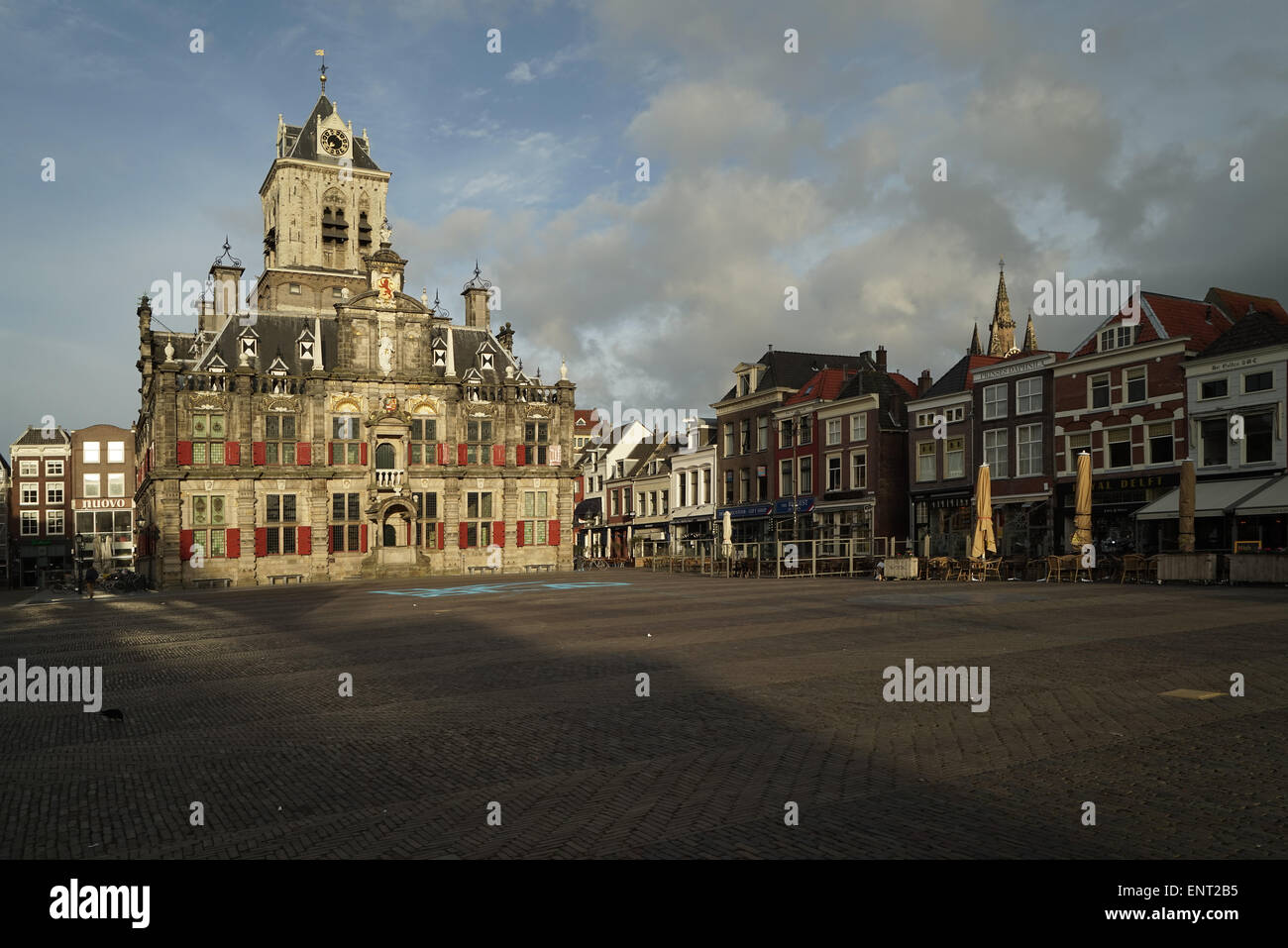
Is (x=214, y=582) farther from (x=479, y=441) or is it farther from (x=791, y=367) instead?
(x=791, y=367)

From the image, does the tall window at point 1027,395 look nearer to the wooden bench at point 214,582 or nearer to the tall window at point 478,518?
the tall window at point 478,518

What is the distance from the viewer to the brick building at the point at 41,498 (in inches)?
3319

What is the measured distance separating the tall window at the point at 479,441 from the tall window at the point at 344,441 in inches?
269

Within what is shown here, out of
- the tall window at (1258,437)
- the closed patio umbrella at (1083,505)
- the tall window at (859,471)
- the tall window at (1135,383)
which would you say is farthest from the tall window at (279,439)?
the tall window at (1258,437)

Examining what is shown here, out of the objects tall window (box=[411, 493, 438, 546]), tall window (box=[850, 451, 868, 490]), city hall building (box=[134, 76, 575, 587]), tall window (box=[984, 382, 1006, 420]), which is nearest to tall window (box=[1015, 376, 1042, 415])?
tall window (box=[984, 382, 1006, 420])

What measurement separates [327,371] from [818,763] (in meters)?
54.1

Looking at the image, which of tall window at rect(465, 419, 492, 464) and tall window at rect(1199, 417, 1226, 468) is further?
tall window at rect(465, 419, 492, 464)

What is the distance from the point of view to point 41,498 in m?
85.1

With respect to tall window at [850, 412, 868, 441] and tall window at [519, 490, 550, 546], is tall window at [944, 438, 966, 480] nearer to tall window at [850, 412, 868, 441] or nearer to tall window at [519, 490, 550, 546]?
tall window at [850, 412, 868, 441]

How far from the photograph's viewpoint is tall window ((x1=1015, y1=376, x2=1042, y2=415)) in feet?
146

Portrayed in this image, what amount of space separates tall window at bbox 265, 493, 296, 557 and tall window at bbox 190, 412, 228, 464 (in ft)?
12.1

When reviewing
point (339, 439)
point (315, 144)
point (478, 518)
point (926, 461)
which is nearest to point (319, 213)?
point (315, 144)

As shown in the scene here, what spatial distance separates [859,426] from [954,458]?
7.20 metres
